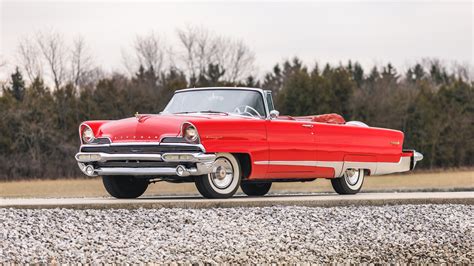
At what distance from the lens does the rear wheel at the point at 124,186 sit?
13.9 m

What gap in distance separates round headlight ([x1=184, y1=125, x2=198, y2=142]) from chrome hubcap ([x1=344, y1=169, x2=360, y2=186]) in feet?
13.6

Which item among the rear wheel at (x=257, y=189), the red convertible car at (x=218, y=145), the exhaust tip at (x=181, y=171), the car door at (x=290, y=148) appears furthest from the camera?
the rear wheel at (x=257, y=189)

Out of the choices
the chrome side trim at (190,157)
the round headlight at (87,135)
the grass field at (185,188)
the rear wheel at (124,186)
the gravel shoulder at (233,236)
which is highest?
the round headlight at (87,135)

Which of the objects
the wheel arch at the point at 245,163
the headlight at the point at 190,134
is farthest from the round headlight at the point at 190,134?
the wheel arch at the point at 245,163

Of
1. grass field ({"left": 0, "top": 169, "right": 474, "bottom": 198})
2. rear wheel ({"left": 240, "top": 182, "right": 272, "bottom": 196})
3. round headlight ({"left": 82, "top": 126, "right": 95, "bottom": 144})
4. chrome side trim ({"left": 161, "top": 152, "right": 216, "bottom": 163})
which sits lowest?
grass field ({"left": 0, "top": 169, "right": 474, "bottom": 198})

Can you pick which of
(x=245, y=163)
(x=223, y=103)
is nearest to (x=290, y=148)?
(x=245, y=163)

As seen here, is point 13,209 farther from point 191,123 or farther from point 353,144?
point 353,144

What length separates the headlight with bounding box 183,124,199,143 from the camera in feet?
40.4

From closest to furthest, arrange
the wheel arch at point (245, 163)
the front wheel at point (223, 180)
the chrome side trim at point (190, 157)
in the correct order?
the chrome side trim at point (190, 157) < the front wheel at point (223, 180) < the wheel arch at point (245, 163)

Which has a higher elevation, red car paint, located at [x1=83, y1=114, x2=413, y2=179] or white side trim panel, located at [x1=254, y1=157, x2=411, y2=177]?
red car paint, located at [x1=83, y1=114, x2=413, y2=179]

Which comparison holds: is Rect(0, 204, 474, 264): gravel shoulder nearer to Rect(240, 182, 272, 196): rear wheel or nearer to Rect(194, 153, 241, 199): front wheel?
Rect(194, 153, 241, 199): front wheel

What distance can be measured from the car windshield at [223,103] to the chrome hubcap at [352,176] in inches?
102

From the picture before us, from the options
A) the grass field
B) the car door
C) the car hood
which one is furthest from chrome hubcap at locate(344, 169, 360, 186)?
the grass field

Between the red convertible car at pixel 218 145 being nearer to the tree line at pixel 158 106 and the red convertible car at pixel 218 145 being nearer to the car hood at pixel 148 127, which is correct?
the car hood at pixel 148 127
